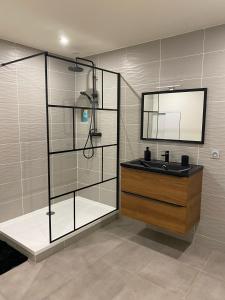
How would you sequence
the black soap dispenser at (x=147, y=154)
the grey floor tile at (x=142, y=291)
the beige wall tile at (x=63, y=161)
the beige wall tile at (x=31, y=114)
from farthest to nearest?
the beige wall tile at (x=63, y=161) → the beige wall tile at (x=31, y=114) → the black soap dispenser at (x=147, y=154) → the grey floor tile at (x=142, y=291)

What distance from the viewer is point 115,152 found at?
3.23m

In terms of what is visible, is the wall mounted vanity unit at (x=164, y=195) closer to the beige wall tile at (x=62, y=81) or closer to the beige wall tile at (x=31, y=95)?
the beige wall tile at (x=31, y=95)

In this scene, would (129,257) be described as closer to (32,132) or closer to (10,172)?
(10,172)

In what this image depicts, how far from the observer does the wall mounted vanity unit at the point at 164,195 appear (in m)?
2.19

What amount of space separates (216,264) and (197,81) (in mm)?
1908

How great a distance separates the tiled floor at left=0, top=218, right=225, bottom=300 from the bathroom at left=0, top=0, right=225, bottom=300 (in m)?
0.01

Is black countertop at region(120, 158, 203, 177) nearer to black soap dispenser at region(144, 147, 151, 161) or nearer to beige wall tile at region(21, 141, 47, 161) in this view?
black soap dispenser at region(144, 147, 151, 161)

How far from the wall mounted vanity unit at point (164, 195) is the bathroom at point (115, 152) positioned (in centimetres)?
1

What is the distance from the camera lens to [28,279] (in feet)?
6.62

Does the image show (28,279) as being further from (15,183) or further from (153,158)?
(153,158)

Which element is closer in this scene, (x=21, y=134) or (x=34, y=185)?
(x=21, y=134)

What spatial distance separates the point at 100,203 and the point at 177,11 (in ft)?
8.68

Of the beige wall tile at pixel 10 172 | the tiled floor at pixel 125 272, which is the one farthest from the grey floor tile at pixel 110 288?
the beige wall tile at pixel 10 172

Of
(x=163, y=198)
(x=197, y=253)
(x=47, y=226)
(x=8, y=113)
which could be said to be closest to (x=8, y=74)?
(x=8, y=113)
